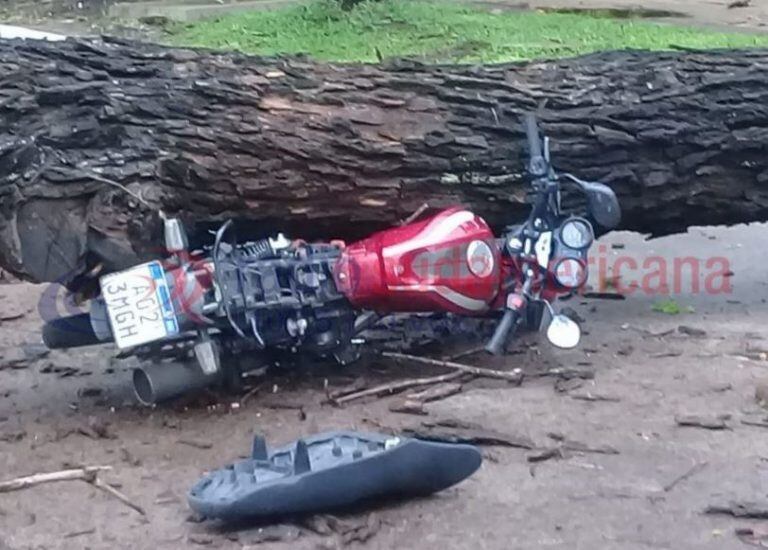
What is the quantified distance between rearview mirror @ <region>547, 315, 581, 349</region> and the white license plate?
127 centimetres

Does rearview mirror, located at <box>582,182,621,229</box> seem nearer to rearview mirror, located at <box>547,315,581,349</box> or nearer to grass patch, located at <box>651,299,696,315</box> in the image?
rearview mirror, located at <box>547,315,581,349</box>

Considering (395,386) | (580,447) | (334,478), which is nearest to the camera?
(334,478)

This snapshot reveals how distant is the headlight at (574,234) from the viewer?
479 cm

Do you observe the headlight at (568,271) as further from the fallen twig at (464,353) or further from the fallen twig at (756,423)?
the fallen twig at (756,423)

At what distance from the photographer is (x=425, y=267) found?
15.2 ft

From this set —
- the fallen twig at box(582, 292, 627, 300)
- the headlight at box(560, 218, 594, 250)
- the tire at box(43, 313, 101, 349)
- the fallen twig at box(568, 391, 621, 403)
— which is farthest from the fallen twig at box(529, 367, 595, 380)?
the tire at box(43, 313, 101, 349)

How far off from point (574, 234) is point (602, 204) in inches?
6.5

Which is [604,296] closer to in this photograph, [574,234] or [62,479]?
[574,234]

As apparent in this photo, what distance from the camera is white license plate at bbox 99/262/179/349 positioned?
14.4 feet

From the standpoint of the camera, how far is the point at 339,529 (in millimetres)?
3545

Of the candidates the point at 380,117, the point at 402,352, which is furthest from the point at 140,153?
the point at 402,352

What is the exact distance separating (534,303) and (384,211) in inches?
23.9

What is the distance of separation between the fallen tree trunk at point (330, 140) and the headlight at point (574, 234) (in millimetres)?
354

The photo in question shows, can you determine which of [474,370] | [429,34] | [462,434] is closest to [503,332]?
[474,370]
